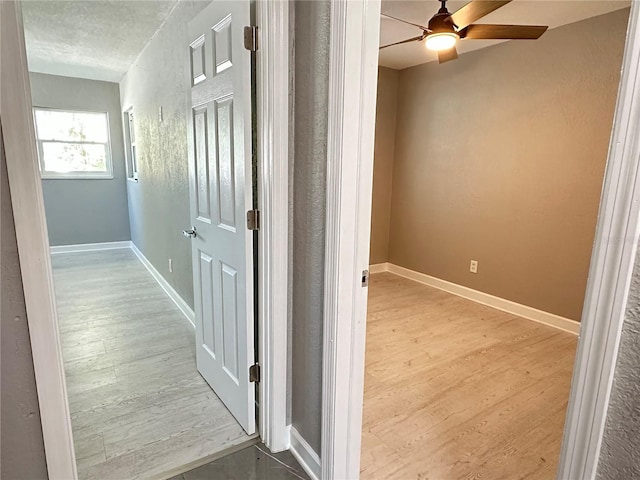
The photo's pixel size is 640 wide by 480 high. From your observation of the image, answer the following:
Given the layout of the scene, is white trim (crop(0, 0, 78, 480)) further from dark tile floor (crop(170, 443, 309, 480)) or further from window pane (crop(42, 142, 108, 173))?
window pane (crop(42, 142, 108, 173))

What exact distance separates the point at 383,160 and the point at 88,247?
4654mm

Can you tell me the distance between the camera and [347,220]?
4.29 feet

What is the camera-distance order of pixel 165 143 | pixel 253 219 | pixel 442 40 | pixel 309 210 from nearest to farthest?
pixel 309 210 < pixel 253 219 < pixel 442 40 < pixel 165 143

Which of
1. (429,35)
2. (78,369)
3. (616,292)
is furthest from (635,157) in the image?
(78,369)

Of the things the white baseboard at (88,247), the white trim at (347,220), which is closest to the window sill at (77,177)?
the white baseboard at (88,247)

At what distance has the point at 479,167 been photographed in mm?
3650

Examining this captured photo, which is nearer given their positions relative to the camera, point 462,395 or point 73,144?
point 462,395

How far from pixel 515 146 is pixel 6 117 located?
3.55 m

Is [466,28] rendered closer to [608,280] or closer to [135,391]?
→ [608,280]

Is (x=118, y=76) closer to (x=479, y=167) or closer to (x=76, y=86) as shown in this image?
(x=76, y=86)

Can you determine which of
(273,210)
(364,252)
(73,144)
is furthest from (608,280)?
(73,144)

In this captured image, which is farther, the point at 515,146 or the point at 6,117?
the point at 515,146

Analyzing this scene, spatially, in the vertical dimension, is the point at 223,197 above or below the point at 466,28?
below

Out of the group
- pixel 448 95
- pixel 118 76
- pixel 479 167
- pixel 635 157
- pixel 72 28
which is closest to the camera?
pixel 635 157
